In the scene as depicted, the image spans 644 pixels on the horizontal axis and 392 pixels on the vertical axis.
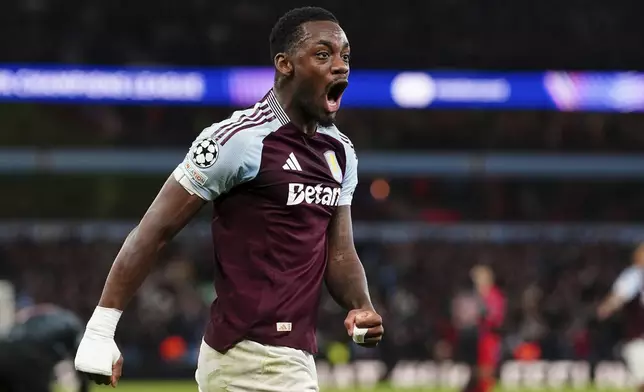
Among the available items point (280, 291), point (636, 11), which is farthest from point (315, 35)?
point (636, 11)

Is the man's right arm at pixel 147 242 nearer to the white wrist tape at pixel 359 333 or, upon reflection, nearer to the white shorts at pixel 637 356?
the white wrist tape at pixel 359 333

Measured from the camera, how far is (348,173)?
492 cm

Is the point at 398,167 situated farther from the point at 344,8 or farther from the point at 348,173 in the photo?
the point at 348,173

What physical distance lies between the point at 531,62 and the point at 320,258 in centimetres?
1669

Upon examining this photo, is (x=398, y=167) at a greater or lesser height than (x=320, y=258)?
greater

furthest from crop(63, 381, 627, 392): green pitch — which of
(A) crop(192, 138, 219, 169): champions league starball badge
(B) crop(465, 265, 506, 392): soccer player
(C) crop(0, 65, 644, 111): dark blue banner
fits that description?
(A) crop(192, 138, 219, 169): champions league starball badge

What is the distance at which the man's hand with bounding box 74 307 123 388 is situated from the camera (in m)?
4.18

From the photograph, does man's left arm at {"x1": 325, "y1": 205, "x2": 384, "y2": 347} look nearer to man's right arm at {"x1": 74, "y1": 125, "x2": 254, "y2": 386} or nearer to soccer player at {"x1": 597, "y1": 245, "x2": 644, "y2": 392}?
man's right arm at {"x1": 74, "y1": 125, "x2": 254, "y2": 386}

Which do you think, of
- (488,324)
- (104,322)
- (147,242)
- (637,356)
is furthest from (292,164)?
(488,324)

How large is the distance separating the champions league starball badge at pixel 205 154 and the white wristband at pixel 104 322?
1.92ft

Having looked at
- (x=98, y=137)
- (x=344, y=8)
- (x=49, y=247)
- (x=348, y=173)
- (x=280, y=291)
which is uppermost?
(x=344, y=8)

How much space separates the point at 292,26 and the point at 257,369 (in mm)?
1266

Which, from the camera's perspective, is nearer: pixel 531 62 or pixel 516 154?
pixel 531 62

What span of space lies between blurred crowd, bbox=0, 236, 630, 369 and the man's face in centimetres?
1590
